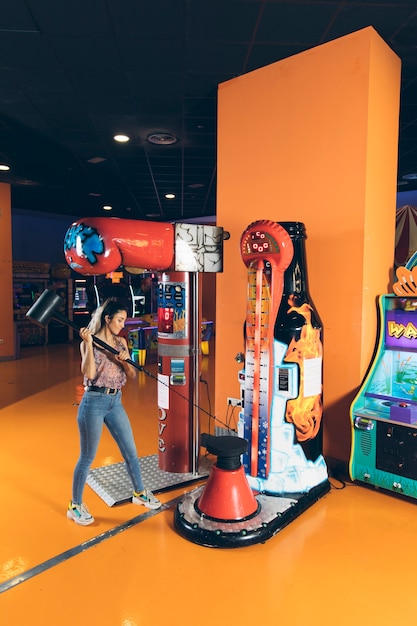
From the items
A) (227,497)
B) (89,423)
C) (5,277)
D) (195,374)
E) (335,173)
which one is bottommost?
(227,497)

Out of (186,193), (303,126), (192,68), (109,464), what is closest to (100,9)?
(192,68)

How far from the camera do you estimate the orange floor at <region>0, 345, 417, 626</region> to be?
6.92ft

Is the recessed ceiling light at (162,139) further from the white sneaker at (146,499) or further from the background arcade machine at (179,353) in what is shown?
the white sneaker at (146,499)

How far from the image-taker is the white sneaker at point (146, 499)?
3.14 m

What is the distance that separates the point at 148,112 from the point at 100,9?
1899mm

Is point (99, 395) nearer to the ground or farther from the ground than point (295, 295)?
nearer to the ground

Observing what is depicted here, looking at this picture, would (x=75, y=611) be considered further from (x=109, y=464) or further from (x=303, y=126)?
(x=303, y=126)

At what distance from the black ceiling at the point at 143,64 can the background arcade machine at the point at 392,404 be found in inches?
80.3

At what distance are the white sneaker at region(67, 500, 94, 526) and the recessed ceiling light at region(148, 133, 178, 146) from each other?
4.76 meters

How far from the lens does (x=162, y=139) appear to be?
6195 millimetres

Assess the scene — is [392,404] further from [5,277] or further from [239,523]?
[5,277]

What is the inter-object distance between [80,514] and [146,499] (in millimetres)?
469

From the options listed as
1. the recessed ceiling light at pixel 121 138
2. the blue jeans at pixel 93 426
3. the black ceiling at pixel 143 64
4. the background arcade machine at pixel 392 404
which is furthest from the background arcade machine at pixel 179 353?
the recessed ceiling light at pixel 121 138

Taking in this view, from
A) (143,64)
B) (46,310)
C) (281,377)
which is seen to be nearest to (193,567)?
(281,377)
